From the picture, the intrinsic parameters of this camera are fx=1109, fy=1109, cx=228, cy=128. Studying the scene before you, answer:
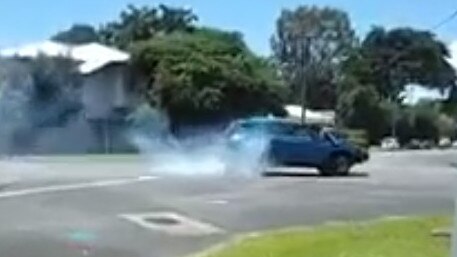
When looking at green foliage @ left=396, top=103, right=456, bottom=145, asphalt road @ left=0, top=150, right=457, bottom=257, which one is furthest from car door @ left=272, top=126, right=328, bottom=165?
green foliage @ left=396, top=103, right=456, bottom=145

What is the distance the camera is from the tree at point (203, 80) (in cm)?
6100

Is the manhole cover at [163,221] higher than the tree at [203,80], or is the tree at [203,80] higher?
the tree at [203,80]

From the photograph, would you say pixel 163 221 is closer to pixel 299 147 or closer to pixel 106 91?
pixel 299 147

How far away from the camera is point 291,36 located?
8944cm

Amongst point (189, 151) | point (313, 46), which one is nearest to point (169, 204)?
point (189, 151)

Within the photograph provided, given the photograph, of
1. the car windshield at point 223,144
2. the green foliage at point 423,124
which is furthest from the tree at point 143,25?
the green foliage at point 423,124

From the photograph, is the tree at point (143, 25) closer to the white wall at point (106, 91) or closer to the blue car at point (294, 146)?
the white wall at point (106, 91)

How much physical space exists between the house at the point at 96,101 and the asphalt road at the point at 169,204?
93.0 feet

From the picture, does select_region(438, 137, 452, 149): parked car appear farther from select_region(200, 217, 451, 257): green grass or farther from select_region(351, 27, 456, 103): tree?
select_region(200, 217, 451, 257): green grass

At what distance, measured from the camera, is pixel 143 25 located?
268 ft

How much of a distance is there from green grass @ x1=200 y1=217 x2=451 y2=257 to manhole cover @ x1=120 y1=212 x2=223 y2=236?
51.3 inches

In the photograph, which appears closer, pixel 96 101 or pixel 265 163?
→ pixel 265 163

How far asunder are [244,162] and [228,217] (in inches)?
571

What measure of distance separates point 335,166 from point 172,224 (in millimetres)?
16815
